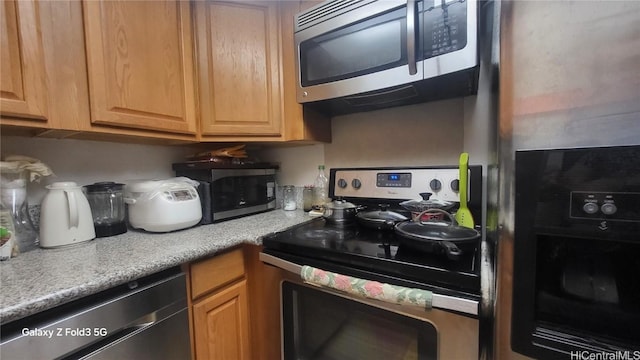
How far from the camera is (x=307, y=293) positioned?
34.4 inches

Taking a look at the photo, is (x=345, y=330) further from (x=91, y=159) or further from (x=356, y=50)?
(x=91, y=159)

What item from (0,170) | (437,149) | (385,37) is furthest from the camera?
(437,149)

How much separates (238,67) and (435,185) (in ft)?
3.49

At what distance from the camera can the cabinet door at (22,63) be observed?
2.35 feet

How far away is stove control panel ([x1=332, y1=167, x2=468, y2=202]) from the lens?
3.68 feet

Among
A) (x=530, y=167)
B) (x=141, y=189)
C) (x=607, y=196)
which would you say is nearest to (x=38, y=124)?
(x=141, y=189)

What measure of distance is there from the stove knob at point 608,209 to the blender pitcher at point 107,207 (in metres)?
1.47

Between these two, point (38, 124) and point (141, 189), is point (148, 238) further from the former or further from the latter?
point (38, 124)

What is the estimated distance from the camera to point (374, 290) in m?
0.69

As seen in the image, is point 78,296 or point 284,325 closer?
point 78,296

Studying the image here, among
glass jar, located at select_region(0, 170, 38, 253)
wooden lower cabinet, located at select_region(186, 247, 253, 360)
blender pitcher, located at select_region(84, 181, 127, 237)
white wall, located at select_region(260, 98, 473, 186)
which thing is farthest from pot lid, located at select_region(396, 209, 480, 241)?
glass jar, located at select_region(0, 170, 38, 253)

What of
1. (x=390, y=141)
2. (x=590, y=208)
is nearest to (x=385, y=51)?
(x=390, y=141)

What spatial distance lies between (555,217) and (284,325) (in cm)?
85

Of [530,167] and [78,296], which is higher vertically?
[530,167]
